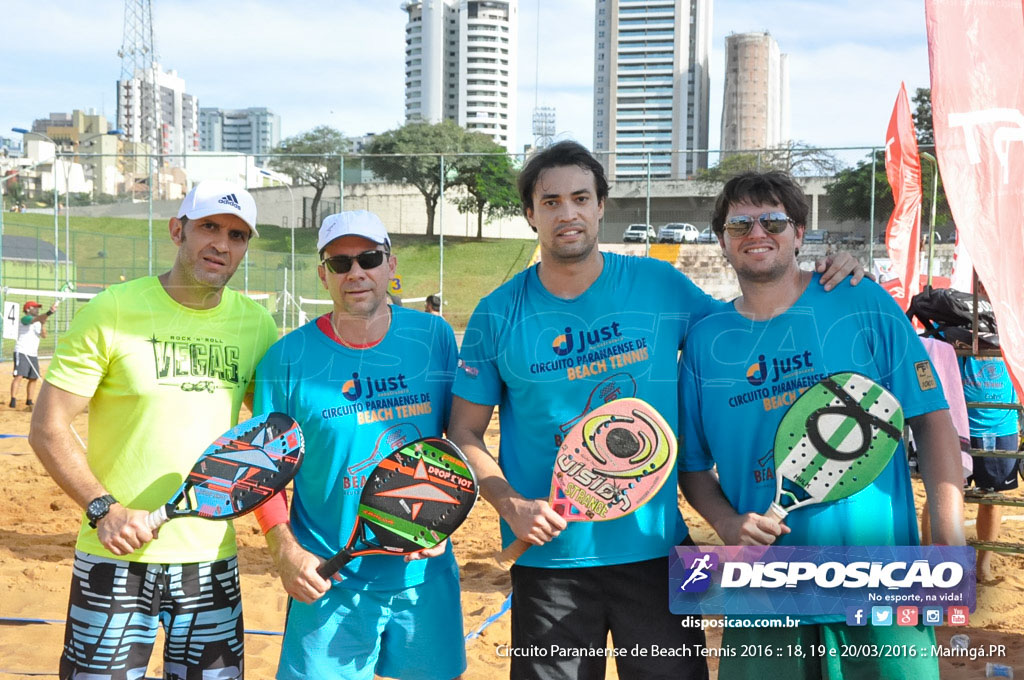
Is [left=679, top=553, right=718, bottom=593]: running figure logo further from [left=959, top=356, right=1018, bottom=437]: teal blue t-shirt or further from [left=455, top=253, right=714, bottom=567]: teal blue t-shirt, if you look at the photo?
[left=959, top=356, right=1018, bottom=437]: teal blue t-shirt

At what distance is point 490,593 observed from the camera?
217 inches

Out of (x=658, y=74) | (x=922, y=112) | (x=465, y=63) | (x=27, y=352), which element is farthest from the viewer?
(x=465, y=63)

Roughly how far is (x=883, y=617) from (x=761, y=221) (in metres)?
1.20

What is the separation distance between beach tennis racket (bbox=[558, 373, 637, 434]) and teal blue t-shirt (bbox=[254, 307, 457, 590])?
0.50 metres

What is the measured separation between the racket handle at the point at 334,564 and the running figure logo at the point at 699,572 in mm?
1014

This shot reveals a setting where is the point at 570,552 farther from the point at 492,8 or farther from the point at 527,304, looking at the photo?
the point at 492,8

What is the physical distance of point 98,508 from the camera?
8.61ft

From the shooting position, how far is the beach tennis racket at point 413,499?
2.60 metres

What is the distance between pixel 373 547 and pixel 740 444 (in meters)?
1.15

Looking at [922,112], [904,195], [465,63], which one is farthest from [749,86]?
[904,195]

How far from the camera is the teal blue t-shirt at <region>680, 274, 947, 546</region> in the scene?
2516 millimetres

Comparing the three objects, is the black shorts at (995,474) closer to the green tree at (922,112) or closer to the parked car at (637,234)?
the parked car at (637,234)

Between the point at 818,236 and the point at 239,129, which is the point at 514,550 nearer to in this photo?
the point at 818,236

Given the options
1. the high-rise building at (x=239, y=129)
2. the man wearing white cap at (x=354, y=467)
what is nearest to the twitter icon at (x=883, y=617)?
the man wearing white cap at (x=354, y=467)
